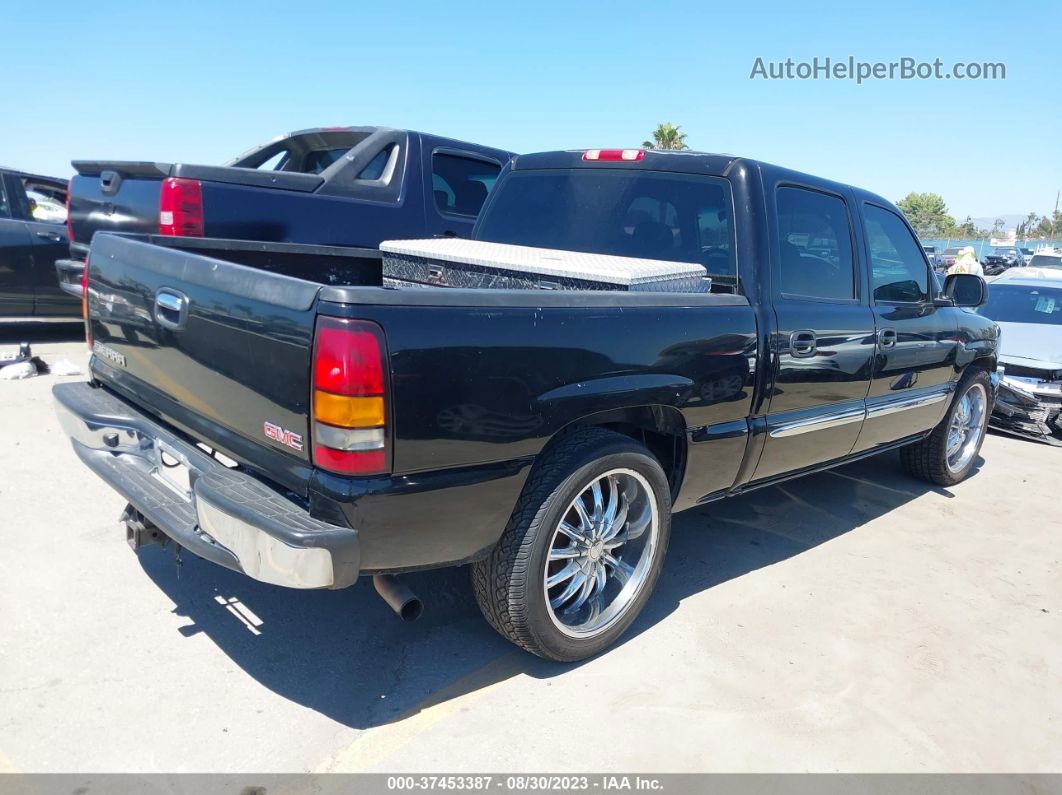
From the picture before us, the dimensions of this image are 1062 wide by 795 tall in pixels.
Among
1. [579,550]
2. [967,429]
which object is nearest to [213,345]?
[579,550]

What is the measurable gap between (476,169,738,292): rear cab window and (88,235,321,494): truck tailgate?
1.82m

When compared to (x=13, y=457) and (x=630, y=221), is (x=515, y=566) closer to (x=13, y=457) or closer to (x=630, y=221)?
(x=630, y=221)

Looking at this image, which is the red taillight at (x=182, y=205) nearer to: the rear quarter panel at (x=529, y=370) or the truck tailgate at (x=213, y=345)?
the truck tailgate at (x=213, y=345)

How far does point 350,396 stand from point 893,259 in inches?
138

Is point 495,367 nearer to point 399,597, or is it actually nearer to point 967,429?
point 399,597

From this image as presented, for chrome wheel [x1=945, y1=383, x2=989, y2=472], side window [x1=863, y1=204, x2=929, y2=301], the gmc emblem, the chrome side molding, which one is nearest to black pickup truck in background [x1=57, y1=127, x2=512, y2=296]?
the gmc emblem

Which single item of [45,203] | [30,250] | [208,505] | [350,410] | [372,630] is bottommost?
[372,630]

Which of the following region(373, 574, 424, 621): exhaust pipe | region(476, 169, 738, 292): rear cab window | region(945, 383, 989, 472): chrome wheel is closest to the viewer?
region(373, 574, 424, 621): exhaust pipe

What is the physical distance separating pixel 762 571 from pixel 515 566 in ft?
5.82

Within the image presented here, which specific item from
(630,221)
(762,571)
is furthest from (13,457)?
(762,571)

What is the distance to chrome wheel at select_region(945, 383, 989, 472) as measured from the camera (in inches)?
218

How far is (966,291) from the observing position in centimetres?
488

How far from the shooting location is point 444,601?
11.3 ft

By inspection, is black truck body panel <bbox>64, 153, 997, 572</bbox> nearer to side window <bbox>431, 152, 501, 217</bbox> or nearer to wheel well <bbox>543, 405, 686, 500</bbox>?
wheel well <bbox>543, 405, 686, 500</bbox>
